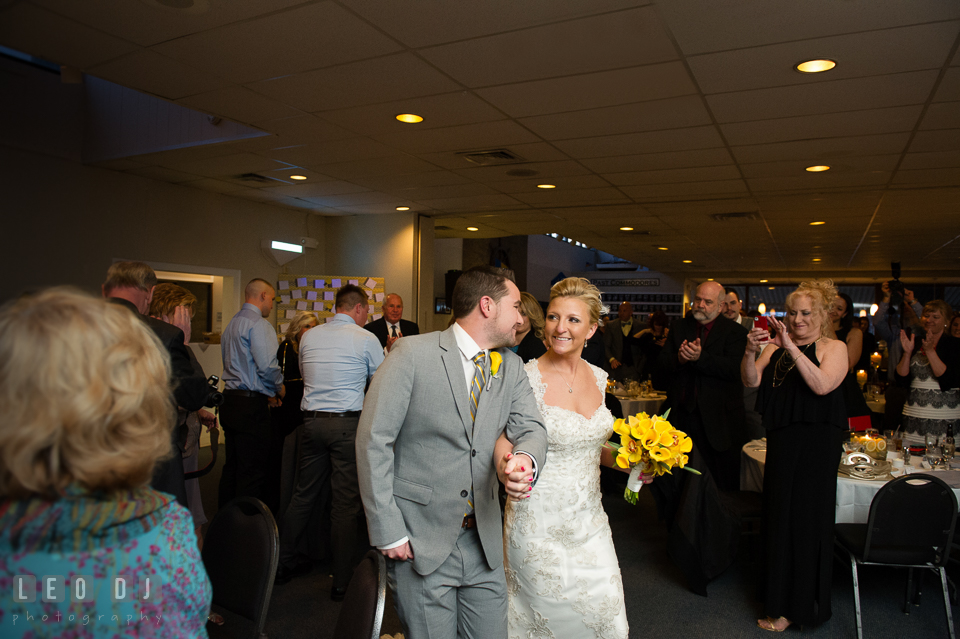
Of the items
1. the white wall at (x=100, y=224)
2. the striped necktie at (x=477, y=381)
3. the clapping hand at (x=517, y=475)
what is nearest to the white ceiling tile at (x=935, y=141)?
the striped necktie at (x=477, y=381)

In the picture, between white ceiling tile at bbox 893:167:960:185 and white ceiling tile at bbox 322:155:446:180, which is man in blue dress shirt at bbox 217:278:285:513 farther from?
white ceiling tile at bbox 893:167:960:185

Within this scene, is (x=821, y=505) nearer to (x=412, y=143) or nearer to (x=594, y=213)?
(x=412, y=143)

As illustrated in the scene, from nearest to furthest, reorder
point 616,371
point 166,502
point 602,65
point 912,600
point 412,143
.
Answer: point 166,502 < point 602,65 < point 912,600 < point 412,143 < point 616,371

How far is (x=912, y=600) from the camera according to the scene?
151 inches

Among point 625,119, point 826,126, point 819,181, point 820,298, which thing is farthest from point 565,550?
point 819,181

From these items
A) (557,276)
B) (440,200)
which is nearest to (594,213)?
(440,200)

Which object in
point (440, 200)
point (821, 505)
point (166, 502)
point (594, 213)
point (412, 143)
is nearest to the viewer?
point (166, 502)

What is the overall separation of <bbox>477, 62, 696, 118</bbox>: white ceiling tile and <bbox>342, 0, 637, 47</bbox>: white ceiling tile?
754 mm

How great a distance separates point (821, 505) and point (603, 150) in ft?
10.8

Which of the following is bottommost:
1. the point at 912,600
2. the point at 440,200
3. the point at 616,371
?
the point at 912,600

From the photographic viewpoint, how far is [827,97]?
3898mm

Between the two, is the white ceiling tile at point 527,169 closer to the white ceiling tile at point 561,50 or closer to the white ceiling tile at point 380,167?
the white ceiling tile at point 380,167

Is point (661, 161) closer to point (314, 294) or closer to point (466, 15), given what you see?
point (466, 15)

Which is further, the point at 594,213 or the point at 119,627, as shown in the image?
the point at 594,213
